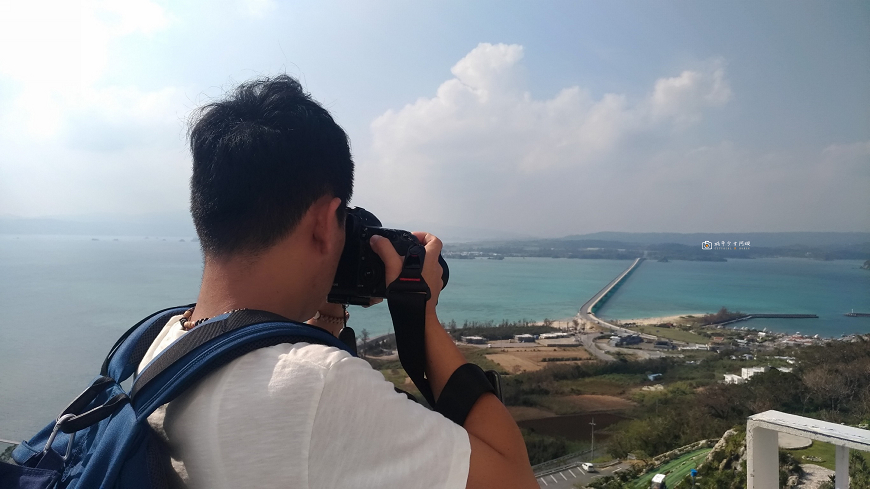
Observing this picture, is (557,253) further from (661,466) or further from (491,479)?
(491,479)

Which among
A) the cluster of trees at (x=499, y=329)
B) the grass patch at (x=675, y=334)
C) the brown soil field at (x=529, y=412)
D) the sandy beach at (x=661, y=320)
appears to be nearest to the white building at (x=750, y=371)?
the grass patch at (x=675, y=334)

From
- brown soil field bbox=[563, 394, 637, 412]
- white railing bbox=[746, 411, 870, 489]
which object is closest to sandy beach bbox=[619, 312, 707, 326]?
brown soil field bbox=[563, 394, 637, 412]

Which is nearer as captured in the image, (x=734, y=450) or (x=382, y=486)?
(x=382, y=486)

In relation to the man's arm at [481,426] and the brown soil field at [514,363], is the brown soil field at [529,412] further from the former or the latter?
the man's arm at [481,426]

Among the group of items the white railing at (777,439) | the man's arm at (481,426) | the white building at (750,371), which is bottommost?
the white building at (750,371)

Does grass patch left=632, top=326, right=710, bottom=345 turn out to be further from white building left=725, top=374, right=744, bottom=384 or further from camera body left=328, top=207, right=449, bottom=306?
camera body left=328, top=207, right=449, bottom=306

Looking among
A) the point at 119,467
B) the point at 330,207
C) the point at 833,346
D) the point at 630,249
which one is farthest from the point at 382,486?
the point at 630,249
